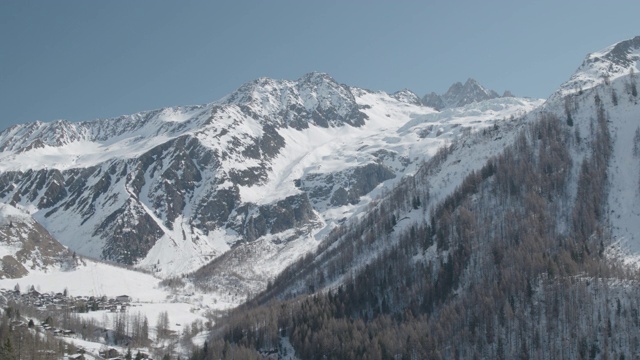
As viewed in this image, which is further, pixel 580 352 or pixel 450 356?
pixel 450 356

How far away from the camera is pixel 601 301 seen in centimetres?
18850

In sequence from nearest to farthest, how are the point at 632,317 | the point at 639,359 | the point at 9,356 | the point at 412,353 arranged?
the point at 9,356, the point at 639,359, the point at 632,317, the point at 412,353

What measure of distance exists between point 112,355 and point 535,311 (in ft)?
432

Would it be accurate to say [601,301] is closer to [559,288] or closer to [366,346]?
[559,288]

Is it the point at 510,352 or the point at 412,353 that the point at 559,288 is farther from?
the point at 412,353

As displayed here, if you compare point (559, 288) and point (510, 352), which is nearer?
point (510, 352)

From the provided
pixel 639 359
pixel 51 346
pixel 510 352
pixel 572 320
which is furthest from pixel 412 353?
pixel 51 346

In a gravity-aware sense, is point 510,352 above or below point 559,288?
below

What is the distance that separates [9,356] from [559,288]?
510 feet

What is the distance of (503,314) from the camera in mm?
197750

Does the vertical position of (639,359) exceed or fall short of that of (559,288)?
it falls short

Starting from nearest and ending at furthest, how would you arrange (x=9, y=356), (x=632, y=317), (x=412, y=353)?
(x=9, y=356), (x=632, y=317), (x=412, y=353)

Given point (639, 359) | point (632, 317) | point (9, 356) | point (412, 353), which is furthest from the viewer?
point (412, 353)

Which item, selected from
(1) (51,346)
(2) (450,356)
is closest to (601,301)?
(2) (450,356)
